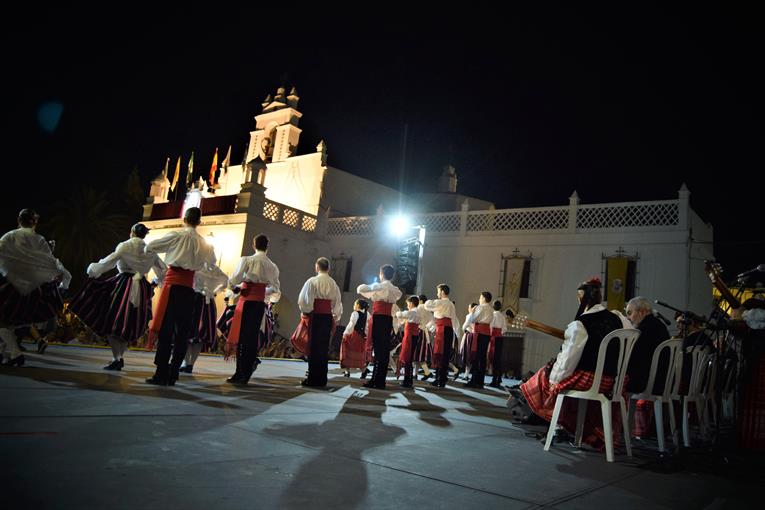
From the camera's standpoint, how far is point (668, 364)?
4.44m

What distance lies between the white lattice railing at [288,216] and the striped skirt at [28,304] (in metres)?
11.9

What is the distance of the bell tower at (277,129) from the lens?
2430 cm

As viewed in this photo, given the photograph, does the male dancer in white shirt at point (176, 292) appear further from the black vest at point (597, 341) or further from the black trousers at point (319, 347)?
the black vest at point (597, 341)

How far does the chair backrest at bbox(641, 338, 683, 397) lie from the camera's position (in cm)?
409

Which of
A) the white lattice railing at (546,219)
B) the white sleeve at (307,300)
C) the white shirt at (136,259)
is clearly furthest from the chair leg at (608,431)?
the white lattice railing at (546,219)

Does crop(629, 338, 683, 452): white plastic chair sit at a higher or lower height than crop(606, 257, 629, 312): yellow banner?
lower

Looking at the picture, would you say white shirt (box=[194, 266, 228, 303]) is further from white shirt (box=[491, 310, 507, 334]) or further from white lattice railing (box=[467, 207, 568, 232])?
white lattice railing (box=[467, 207, 568, 232])

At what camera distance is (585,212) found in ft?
52.2

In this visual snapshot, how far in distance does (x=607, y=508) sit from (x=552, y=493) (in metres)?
0.24

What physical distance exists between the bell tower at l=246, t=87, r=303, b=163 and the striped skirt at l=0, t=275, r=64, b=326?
1898 centimetres

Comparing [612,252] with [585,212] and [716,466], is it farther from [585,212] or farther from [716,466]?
[716,466]

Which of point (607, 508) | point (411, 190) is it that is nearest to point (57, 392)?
point (607, 508)

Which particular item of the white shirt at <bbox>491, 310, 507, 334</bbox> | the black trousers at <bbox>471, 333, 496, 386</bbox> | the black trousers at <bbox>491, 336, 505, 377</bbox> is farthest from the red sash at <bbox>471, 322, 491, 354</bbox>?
the black trousers at <bbox>491, 336, 505, 377</bbox>

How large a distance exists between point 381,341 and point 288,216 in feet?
39.5
